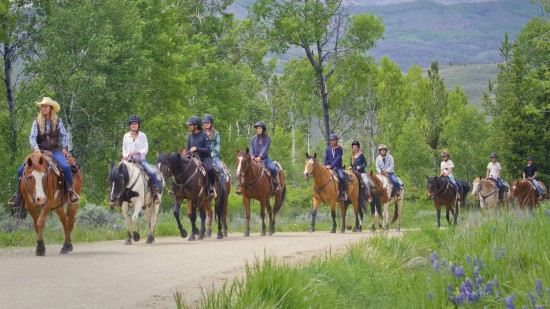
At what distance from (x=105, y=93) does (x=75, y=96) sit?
→ 1.24 metres

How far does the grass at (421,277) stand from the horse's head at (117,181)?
5.89m

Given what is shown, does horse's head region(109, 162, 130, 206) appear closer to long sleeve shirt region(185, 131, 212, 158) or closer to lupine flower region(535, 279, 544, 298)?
long sleeve shirt region(185, 131, 212, 158)

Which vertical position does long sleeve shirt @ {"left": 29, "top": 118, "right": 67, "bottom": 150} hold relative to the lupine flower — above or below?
above

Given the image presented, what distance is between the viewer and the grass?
25.8ft

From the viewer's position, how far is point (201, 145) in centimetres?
1969

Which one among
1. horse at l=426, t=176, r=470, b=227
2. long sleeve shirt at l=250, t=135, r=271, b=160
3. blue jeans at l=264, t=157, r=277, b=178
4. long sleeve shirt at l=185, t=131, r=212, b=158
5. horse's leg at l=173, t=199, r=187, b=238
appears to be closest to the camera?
horse's leg at l=173, t=199, r=187, b=238

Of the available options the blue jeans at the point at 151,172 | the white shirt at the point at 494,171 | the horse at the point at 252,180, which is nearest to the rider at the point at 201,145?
the horse at the point at 252,180

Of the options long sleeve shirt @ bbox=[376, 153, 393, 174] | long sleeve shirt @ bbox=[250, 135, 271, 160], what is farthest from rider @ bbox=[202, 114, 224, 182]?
long sleeve shirt @ bbox=[376, 153, 393, 174]

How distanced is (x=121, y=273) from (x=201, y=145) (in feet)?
29.1

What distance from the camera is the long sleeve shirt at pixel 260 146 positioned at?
21.6 m

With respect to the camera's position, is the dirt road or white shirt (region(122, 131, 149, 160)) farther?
white shirt (region(122, 131, 149, 160))

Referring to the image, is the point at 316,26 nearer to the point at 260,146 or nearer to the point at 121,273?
the point at 260,146

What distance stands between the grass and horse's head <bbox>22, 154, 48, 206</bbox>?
16.2 feet

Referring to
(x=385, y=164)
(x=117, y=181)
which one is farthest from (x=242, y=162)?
(x=385, y=164)
